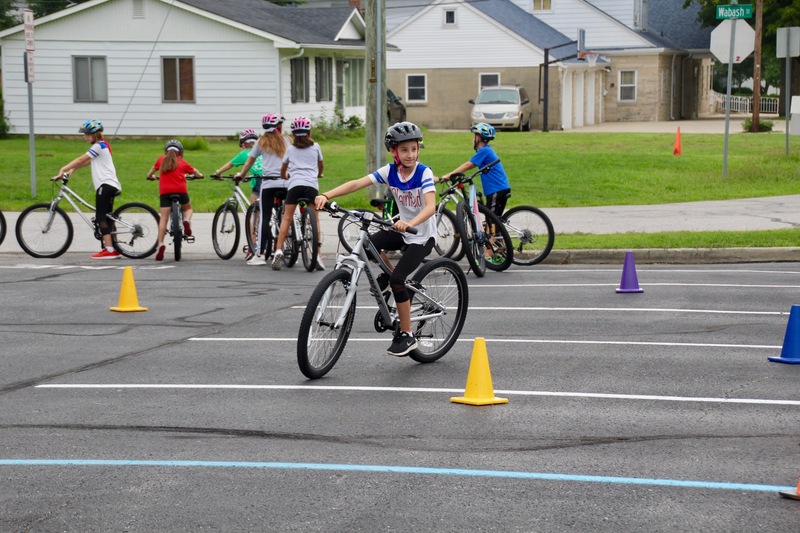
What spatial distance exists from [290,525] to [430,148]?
31.9m

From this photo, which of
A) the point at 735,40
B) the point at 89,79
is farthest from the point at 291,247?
the point at 89,79

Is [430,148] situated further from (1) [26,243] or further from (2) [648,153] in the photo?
(1) [26,243]

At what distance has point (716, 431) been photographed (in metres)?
7.01

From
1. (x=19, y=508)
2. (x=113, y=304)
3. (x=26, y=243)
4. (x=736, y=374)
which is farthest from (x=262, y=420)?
(x=26, y=243)

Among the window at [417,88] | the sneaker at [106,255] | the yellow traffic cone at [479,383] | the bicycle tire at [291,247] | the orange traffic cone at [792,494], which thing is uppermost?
the window at [417,88]

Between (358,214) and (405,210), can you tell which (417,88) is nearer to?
(405,210)

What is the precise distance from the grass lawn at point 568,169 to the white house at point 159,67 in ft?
2.91

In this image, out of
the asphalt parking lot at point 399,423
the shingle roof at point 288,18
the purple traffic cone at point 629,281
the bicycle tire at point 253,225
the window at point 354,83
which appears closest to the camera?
the asphalt parking lot at point 399,423

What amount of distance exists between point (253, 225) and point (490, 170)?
3.34 m

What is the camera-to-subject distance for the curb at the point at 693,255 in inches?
631

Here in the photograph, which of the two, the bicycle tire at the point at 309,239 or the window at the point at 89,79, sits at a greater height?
the window at the point at 89,79

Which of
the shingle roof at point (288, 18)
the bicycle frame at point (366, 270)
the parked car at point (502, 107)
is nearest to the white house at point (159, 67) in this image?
the shingle roof at point (288, 18)

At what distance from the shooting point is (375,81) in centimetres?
1897

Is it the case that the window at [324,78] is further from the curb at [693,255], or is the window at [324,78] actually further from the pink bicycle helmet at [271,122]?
the curb at [693,255]
